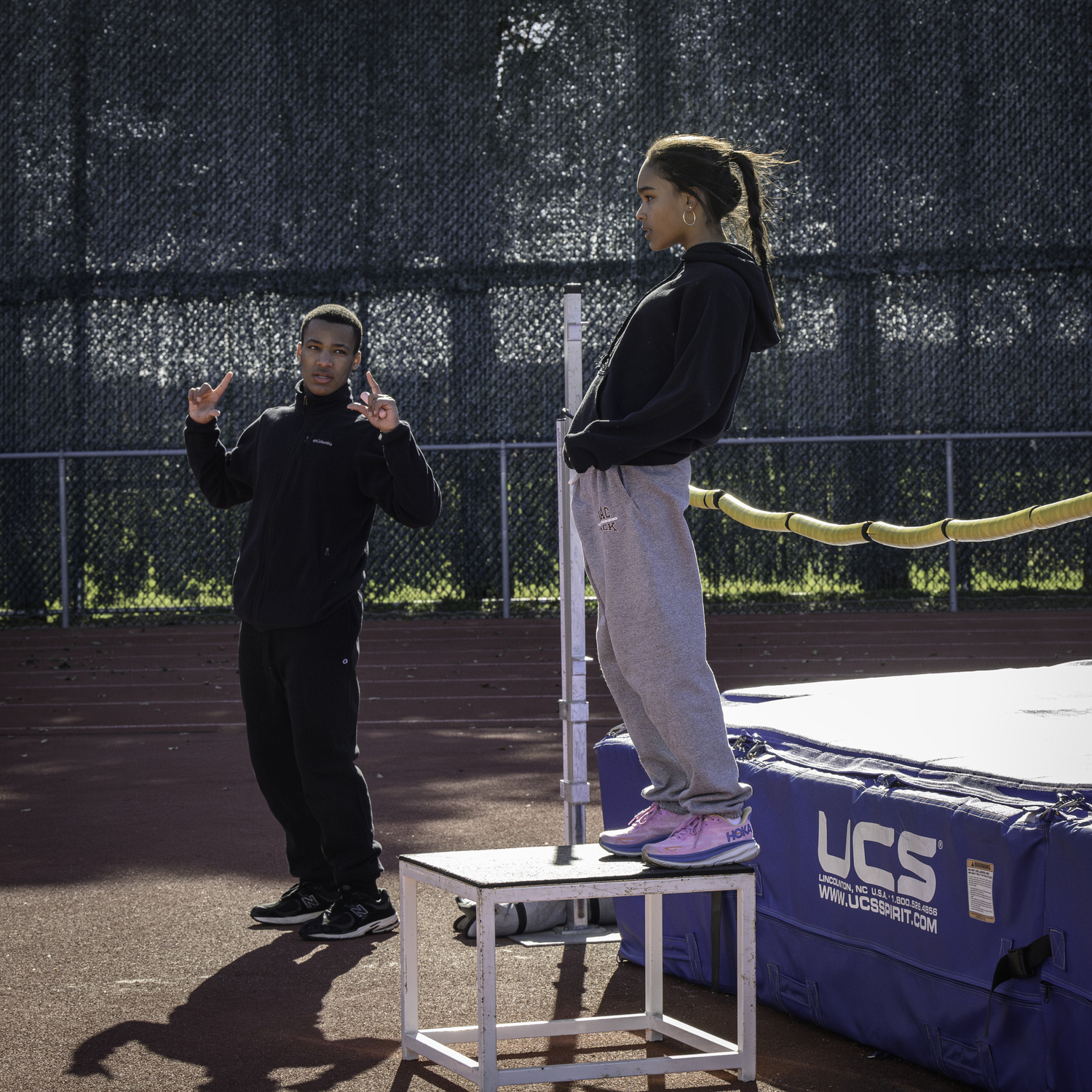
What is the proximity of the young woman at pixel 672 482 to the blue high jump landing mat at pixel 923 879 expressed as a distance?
30 cm

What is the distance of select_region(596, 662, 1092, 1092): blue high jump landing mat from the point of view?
2.41 meters

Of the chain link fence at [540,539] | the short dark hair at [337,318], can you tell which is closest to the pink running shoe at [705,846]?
the short dark hair at [337,318]

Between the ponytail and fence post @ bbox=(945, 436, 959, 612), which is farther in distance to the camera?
fence post @ bbox=(945, 436, 959, 612)

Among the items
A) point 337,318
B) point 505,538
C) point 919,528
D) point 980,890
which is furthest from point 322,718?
point 505,538

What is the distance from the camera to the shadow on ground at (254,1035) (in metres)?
2.92

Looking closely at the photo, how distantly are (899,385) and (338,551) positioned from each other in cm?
1154

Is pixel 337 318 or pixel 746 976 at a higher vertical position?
pixel 337 318

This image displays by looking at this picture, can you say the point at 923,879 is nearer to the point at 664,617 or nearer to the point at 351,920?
the point at 664,617

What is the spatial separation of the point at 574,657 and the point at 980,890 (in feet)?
5.51

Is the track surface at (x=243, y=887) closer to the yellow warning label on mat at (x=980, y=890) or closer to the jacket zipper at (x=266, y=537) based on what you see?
the yellow warning label on mat at (x=980, y=890)

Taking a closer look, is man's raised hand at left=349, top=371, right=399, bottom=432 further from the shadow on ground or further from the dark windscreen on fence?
the dark windscreen on fence

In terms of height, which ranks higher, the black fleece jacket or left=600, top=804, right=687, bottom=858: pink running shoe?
the black fleece jacket

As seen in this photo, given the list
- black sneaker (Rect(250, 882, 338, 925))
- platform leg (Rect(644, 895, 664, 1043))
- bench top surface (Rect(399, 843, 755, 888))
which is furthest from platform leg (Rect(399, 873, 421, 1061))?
black sneaker (Rect(250, 882, 338, 925))

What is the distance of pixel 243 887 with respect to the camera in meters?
4.52
